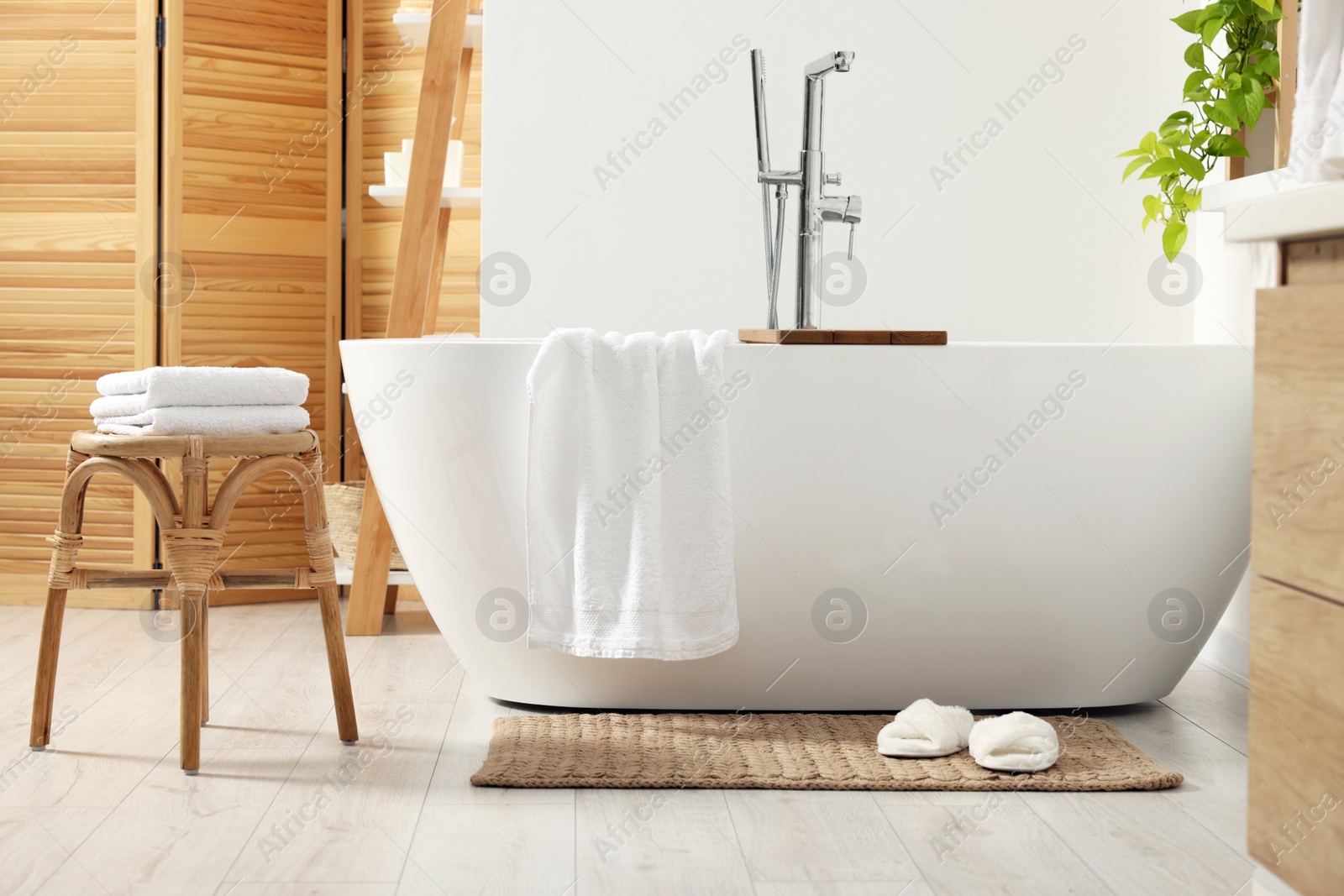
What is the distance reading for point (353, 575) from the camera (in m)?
2.59

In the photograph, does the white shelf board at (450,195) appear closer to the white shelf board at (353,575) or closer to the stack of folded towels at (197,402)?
the white shelf board at (353,575)

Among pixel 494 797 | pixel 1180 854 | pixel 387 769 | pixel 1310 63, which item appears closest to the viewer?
pixel 1310 63

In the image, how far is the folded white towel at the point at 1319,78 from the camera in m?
1.07

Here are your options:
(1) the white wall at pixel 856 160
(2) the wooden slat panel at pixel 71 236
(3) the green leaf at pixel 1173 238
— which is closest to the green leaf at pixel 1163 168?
(3) the green leaf at pixel 1173 238

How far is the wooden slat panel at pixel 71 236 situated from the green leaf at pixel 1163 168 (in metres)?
2.22

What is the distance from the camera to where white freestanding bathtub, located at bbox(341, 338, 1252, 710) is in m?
1.75

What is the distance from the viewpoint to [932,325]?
2.74 m

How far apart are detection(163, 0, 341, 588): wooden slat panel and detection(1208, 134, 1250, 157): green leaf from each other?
2073mm

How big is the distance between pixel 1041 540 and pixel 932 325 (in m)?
1.05

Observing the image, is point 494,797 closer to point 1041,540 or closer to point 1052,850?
point 1052,850

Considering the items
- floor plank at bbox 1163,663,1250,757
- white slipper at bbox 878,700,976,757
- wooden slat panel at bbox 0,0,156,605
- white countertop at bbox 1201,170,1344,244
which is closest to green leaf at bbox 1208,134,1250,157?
floor plank at bbox 1163,663,1250,757

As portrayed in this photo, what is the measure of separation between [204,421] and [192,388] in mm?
48

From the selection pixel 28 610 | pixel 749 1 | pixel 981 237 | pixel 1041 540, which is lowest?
pixel 28 610

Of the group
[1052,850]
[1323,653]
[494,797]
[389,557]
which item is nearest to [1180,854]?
[1052,850]
